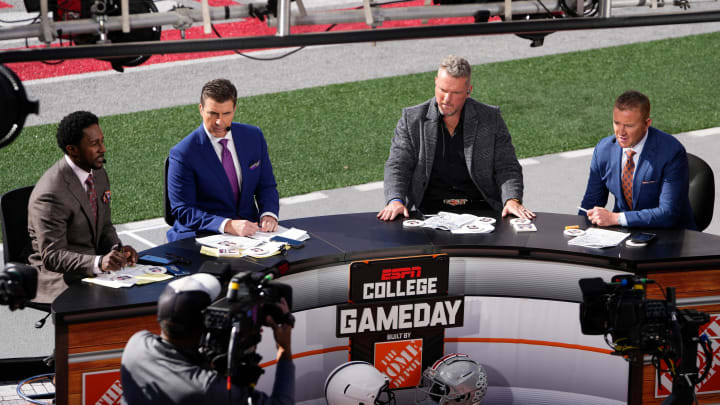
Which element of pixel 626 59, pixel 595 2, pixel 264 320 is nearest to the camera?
pixel 264 320

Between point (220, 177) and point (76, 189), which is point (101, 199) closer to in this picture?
point (76, 189)

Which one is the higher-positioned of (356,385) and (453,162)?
(453,162)

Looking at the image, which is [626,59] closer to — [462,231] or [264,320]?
[462,231]

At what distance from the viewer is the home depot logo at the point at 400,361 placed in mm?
5848

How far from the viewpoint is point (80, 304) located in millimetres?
4977

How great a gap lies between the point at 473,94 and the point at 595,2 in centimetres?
695

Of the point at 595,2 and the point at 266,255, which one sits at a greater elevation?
the point at 595,2

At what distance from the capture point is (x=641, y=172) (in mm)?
6344

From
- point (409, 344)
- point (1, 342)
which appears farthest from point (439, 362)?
point (1, 342)

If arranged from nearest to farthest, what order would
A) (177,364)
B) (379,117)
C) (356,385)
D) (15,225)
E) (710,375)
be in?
1. (177,364)
2. (356,385)
3. (710,375)
4. (15,225)
5. (379,117)

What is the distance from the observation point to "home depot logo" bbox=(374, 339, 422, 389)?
230 inches

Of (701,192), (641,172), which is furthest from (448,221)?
(701,192)

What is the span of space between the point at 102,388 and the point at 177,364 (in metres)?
1.16

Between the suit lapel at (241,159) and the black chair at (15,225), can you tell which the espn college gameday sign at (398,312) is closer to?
the suit lapel at (241,159)
